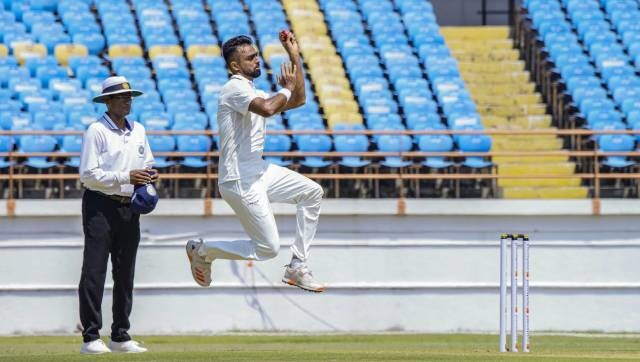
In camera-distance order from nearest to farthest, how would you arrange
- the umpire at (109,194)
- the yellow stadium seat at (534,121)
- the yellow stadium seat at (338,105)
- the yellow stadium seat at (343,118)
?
the umpire at (109,194) < the yellow stadium seat at (343,118) < the yellow stadium seat at (338,105) < the yellow stadium seat at (534,121)

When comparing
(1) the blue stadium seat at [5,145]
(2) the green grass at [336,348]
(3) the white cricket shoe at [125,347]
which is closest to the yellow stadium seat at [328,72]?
(1) the blue stadium seat at [5,145]

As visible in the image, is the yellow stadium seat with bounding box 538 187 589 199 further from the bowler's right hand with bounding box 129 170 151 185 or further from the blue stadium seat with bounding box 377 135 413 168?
the bowler's right hand with bounding box 129 170 151 185

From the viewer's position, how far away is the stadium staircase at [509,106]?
20.6 meters

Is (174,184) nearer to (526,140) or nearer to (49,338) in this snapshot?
(49,338)

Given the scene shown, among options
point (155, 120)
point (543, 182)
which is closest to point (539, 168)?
point (543, 182)

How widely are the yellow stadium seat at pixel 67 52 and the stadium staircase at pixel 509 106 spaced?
6.54 m

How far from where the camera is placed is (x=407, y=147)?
20.5 m

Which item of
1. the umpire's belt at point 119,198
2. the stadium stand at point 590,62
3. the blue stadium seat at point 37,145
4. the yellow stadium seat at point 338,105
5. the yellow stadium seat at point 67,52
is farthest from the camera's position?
the yellow stadium seat at point 67,52

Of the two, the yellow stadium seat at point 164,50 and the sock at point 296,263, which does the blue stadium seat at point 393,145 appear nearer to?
the yellow stadium seat at point 164,50

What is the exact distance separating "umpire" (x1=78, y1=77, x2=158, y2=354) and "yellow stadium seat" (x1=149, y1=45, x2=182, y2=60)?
11972mm

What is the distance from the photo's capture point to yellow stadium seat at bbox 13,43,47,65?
23172 mm

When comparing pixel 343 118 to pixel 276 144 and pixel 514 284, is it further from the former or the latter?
pixel 514 284

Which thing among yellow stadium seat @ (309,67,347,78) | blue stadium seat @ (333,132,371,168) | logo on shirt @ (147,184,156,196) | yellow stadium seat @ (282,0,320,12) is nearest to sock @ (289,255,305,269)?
logo on shirt @ (147,184,156,196)

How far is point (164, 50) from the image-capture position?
2388 centimetres
